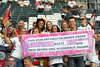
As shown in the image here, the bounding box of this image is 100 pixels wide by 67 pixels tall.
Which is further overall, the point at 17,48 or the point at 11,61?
the point at 17,48

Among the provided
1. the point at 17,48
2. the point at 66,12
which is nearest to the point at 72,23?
the point at 17,48

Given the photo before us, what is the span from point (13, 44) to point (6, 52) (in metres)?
0.26

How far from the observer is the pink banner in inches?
205

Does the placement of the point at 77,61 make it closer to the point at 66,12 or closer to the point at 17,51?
the point at 17,51

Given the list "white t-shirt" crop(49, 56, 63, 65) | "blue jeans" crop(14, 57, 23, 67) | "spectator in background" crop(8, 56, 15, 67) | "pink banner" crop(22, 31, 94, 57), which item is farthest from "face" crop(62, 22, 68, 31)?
"spectator in background" crop(8, 56, 15, 67)

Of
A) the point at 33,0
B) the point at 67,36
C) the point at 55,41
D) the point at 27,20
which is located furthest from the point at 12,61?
the point at 33,0

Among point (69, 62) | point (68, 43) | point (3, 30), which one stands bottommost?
point (69, 62)

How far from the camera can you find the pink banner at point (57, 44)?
521 cm

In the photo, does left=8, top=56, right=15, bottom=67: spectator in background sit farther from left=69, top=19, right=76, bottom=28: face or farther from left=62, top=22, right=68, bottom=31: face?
left=69, top=19, right=76, bottom=28: face

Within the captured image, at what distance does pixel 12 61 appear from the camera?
4941 millimetres

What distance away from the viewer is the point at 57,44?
5.24m

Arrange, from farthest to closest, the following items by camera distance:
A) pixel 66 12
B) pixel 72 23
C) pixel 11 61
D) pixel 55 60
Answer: pixel 66 12, pixel 72 23, pixel 55 60, pixel 11 61

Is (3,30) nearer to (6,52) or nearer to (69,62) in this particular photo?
(6,52)

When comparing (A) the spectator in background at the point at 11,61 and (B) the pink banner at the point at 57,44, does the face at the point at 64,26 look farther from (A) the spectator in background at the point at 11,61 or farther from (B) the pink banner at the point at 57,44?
(A) the spectator in background at the point at 11,61
